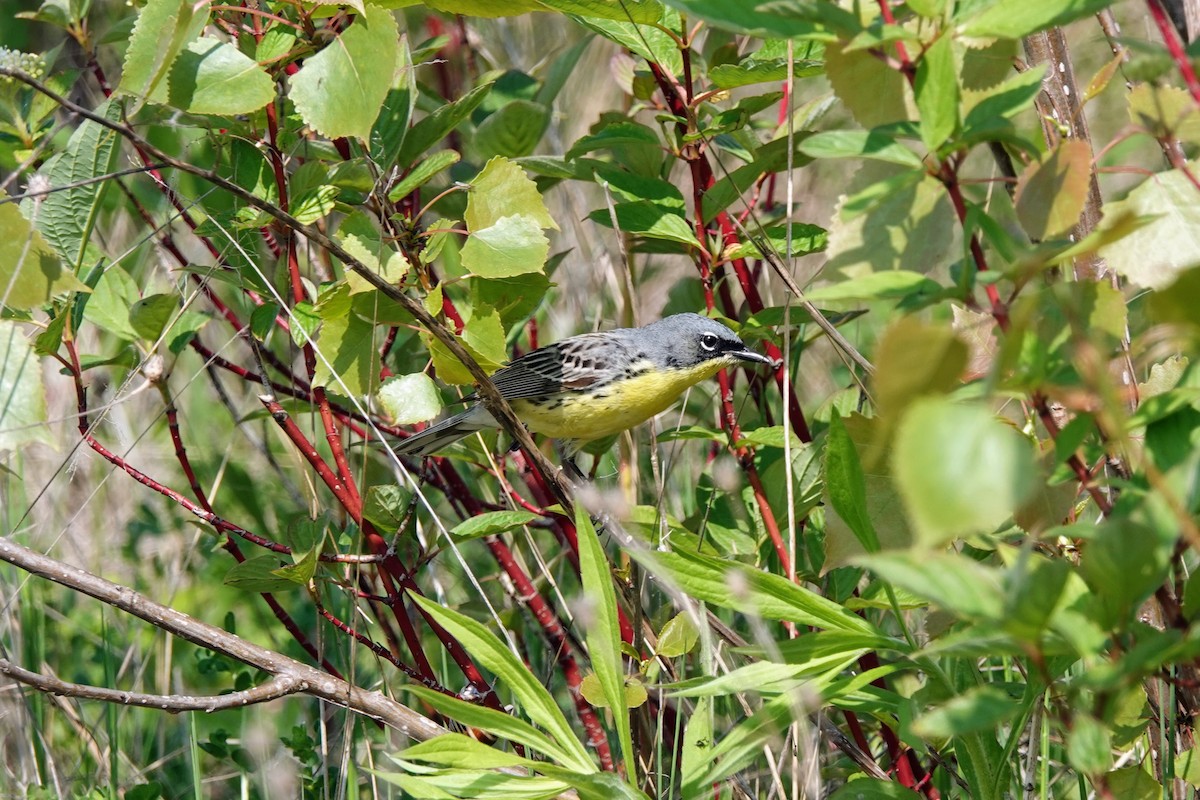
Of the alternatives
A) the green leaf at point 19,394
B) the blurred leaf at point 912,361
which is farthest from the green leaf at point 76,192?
the blurred leaf at point 912,361

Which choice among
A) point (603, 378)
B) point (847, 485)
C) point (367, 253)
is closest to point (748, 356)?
point (603, 378)

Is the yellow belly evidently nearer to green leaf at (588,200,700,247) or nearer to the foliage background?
the foliage background

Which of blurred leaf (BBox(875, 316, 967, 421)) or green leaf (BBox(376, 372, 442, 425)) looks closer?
blurred leaf (BBox(875, 316, 967, 421))

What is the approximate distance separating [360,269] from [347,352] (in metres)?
0.59

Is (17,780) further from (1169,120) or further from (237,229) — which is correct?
(1169,120)

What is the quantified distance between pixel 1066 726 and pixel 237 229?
5.52 feet

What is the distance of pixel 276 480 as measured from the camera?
479 centimetres

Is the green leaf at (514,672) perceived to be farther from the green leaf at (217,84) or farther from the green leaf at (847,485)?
the green leaf at (217,84)

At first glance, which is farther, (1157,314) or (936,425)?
(1157,314)

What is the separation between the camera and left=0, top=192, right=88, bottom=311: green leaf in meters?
1.67

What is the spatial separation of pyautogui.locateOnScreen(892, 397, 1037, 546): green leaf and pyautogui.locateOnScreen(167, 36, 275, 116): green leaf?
4.33 ft

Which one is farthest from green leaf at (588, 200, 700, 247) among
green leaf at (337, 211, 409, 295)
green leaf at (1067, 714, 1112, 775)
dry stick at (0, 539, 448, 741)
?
green leaf at (1067, 714, 1112, 775)

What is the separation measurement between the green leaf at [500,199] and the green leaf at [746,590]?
74 centimetres

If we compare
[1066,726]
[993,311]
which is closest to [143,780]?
[1066,726]
